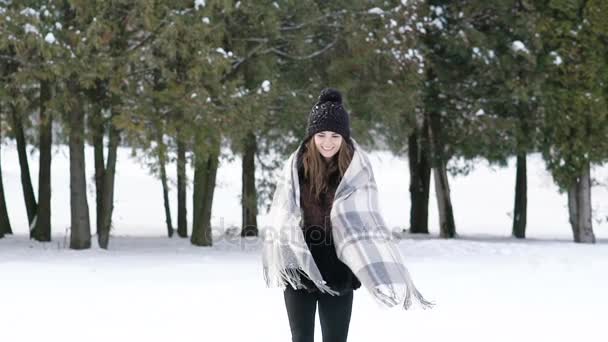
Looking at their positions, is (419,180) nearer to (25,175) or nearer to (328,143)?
(25,175)

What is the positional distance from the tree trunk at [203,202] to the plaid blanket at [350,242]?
14.9 m

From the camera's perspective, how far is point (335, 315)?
4879 mm

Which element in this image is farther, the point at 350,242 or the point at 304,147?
the point at 304,147

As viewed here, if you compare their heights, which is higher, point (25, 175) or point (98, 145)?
point (98, 145)

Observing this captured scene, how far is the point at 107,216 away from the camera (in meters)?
18.3

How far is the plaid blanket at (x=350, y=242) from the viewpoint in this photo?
15.4ft

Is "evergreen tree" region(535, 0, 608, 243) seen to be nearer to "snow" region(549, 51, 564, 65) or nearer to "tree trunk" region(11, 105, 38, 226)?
"snow" region(549, 51, 564, 65)

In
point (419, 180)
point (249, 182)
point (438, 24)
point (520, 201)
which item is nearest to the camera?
point (249, 182)

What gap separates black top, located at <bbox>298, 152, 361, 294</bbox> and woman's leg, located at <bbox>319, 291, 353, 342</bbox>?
8cm

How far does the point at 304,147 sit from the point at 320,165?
182mm

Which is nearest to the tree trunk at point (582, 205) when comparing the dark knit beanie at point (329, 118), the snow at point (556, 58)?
the snow at point (556, 58)

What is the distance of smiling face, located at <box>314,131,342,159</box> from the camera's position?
486 centimetres

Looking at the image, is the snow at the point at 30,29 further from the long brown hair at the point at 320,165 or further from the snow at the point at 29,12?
the long brown hair at the point at 320,165

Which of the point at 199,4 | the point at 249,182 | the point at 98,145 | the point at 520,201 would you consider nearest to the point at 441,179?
the point at 520,201
